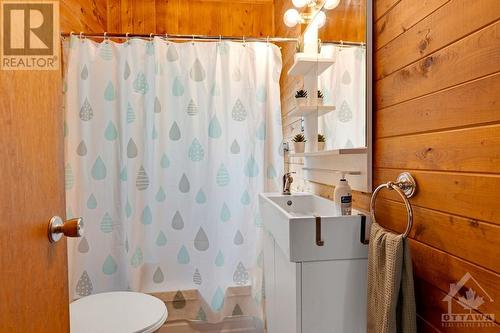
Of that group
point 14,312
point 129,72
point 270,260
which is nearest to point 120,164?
point 129,72

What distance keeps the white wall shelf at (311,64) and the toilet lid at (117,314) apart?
146 cm

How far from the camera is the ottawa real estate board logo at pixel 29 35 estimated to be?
2.35 ft

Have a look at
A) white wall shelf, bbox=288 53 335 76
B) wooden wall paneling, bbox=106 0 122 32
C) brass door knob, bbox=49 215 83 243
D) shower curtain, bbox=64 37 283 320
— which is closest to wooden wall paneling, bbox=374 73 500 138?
white wall shelf, bbox=288 53 335 76

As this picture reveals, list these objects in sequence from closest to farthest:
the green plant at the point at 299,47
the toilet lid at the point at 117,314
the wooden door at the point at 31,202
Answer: the wooden door at the point at 31,202
the toilet lid at the point at 117,314
the green plant at the point at 299,47

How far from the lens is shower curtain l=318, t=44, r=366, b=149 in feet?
4.13

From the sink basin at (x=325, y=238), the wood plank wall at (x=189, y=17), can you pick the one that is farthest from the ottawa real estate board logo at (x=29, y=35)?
the wood plank wall at (x=189, y=17)

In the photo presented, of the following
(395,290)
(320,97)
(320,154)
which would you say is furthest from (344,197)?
(320,97)

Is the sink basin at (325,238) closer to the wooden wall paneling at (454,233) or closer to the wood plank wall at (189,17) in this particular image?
the wooden wall paneling at (454,233)

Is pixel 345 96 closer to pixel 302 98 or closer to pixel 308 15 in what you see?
pixel 302 98

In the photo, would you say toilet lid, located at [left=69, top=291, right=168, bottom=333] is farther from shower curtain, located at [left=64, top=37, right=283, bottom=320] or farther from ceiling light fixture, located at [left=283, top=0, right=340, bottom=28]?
ceiling light fixture, located at [left=283, top=0, right=340, bottom=28]

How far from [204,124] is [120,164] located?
62cm

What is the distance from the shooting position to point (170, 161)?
2.18 m

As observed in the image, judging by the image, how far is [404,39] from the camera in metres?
0.99

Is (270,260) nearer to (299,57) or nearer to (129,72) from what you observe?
(299,57)
